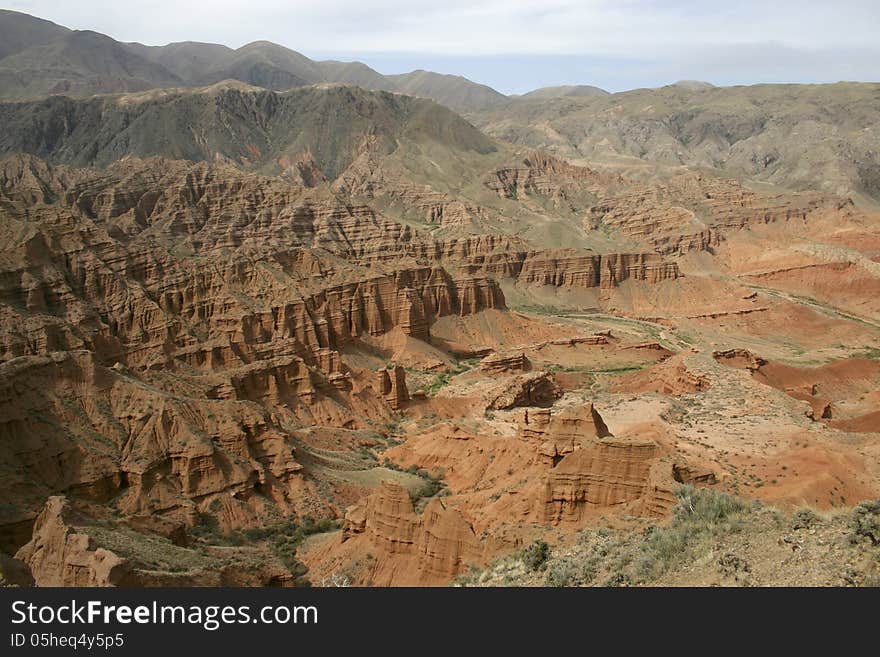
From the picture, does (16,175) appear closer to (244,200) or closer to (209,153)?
(244,200)

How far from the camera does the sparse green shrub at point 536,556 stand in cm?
2451

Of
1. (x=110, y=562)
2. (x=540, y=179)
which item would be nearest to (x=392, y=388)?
(x=110, y=562)

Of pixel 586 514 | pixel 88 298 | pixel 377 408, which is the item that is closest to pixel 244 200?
pixel 88 298

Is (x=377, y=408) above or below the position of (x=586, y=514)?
below

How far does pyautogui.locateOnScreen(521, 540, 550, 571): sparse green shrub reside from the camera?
24511 millimetres

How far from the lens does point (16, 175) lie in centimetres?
10806

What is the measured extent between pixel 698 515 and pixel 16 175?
10608 cm

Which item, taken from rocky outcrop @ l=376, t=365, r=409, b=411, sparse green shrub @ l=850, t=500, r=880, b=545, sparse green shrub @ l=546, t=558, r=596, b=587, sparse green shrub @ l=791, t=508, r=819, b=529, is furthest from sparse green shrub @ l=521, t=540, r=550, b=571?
rocky outcrop @ l=376, t=365, r=409, b=411

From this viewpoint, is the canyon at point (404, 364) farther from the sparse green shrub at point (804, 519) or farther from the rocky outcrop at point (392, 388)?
the sparse green shrub at point (804, 519)

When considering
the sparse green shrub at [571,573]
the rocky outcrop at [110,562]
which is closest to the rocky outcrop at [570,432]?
the rocky outcrop at [110,562]

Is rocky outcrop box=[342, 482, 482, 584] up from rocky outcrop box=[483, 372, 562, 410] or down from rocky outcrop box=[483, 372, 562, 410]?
up

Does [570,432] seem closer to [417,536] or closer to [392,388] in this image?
[417,536]

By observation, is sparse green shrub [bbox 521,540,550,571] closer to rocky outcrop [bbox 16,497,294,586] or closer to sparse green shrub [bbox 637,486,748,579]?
sparse green shrub [bbox 637,486,748,579]

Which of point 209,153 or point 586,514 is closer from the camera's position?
point 586,514
